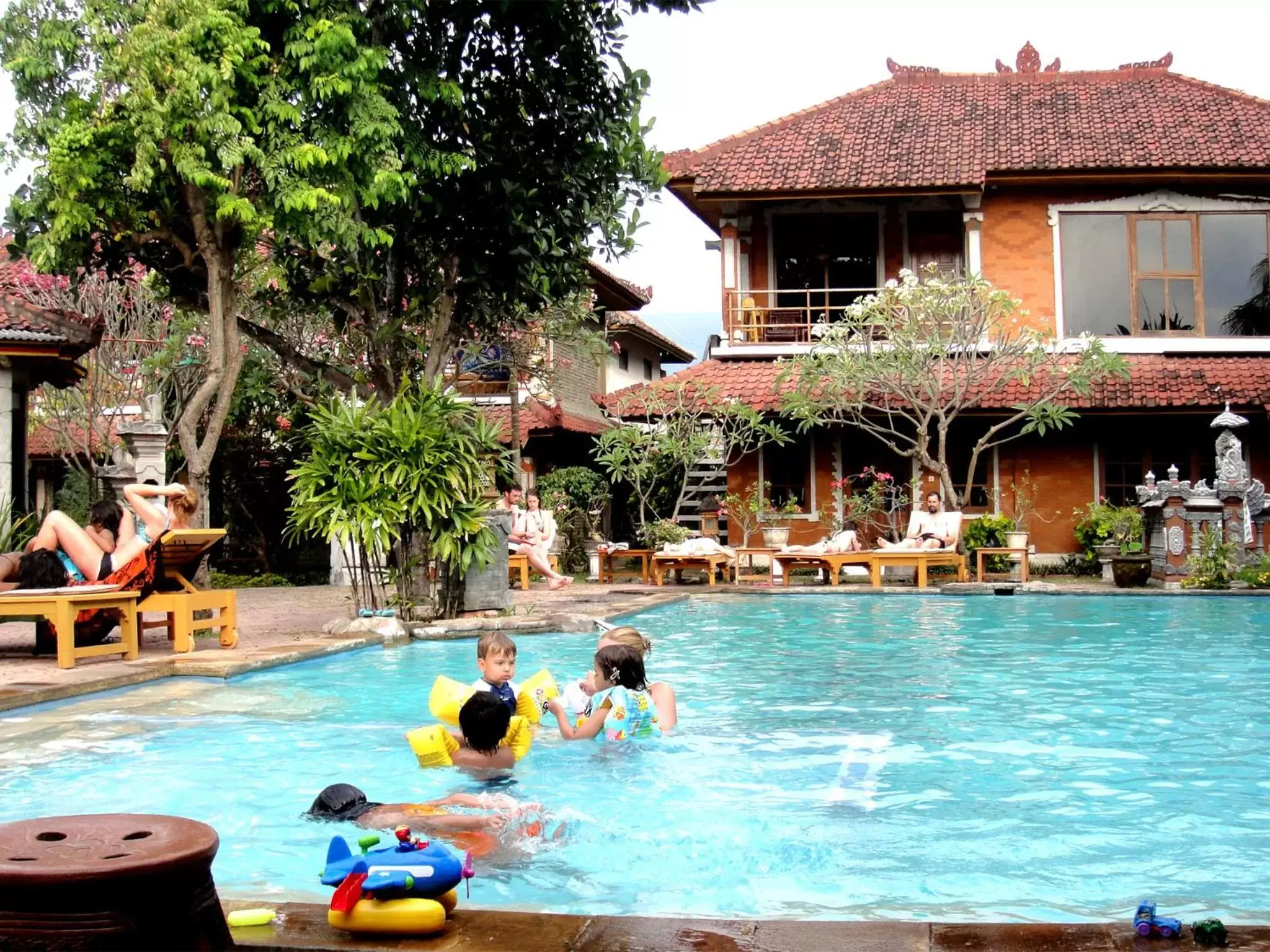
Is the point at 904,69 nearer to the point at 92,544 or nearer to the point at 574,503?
the point at 574,503

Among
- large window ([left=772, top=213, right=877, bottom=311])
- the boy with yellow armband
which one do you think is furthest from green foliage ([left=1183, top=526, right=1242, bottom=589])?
the boy with yellow armband

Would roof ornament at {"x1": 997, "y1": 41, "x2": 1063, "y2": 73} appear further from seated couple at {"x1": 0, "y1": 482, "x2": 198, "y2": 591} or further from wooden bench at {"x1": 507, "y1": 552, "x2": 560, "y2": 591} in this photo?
seated couple at {"x1": 0, "y1": 482, "x2": 198, "y2": 591}

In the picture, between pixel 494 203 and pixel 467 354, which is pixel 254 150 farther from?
pixel 467 354

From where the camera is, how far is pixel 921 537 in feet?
56.4

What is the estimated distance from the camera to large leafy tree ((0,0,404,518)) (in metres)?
10.3

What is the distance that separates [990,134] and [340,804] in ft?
64.7

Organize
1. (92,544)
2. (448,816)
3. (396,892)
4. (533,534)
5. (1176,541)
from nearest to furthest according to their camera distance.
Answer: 1. (396,892)
2. (448,816)
3. (92,544)
4. (1176,541)
5. (533,534)

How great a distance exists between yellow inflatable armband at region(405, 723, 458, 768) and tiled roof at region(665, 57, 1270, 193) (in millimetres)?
16597

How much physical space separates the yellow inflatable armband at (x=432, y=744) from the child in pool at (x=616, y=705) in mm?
954

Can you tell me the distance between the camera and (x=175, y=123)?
408 inches

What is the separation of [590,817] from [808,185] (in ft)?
55.1

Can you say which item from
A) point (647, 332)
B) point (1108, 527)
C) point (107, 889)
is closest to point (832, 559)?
point (1108, 527)

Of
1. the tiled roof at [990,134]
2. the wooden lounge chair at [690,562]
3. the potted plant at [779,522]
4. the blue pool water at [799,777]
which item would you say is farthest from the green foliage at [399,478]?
the tiled roof at [990,134]

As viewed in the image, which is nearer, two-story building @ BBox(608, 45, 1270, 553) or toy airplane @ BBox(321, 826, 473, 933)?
toy airplane @ BBox(321, 826, 473, 933)
